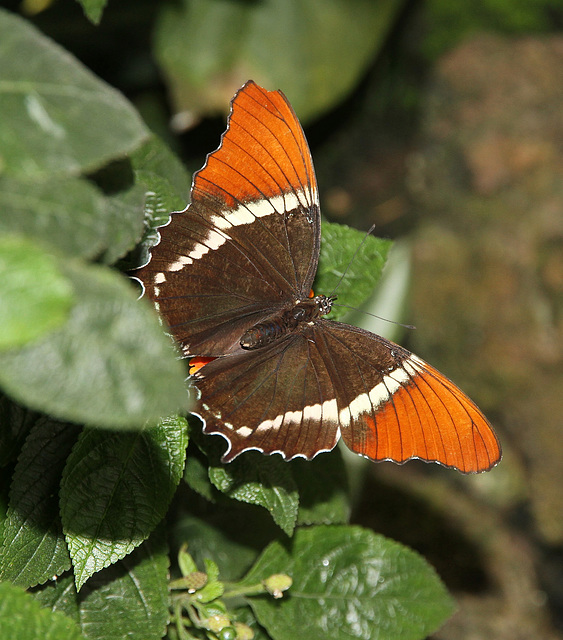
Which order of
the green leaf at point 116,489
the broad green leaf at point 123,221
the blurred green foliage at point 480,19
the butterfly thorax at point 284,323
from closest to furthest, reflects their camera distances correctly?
the broad green leaf at point 123,221
the green leaf at point 116,489
the butterfly thorax at point 284,323
the blurred green foliage at point 480,19

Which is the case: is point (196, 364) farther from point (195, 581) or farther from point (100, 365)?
point (100, 365)

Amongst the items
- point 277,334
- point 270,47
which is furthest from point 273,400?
point 270,47

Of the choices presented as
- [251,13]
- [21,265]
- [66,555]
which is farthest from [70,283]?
[251,13]

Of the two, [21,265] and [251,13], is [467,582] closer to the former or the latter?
[251,13]

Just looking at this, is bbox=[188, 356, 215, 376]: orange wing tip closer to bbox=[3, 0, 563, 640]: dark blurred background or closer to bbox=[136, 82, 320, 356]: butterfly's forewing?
bbox=[136, 82, 320, 356]: butterfly's forewing

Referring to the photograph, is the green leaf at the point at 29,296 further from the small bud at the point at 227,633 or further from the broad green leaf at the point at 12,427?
the small bud at the point at 227,633

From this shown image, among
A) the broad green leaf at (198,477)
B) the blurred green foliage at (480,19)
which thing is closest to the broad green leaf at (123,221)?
the broad green leaf at (198,477)
